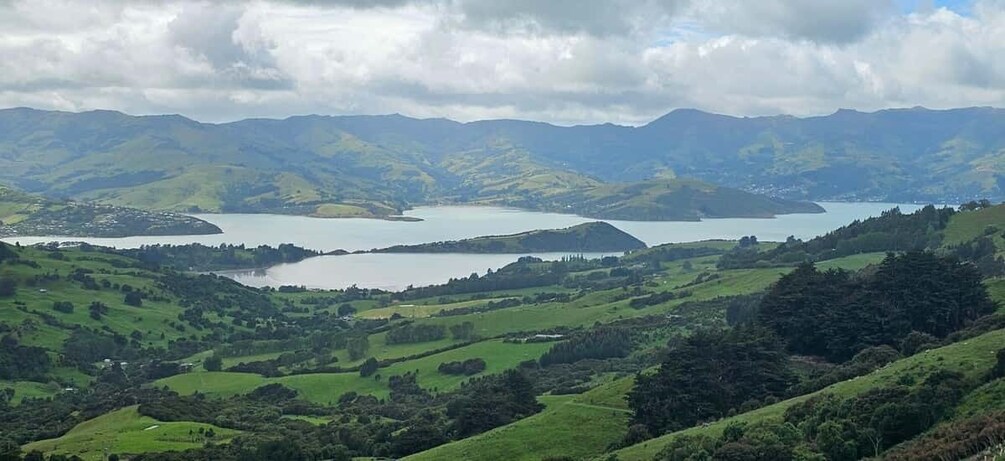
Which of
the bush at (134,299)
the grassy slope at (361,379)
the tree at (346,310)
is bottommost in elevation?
the grassy slope at (361,379)

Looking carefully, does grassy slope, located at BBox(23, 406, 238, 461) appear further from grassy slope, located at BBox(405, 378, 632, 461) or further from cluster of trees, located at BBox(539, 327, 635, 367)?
cluster of trees, located at BBox(539, 327, 635, 367)

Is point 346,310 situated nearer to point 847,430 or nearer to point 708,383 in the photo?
point 708,383

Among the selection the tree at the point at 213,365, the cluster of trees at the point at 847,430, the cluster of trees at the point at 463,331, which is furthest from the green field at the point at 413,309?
the cluster of trees at the point at 847,430

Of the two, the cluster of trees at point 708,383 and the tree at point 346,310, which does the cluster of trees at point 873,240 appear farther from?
the cluster of trees at point 708,383

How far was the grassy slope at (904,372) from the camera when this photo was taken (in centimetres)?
3872

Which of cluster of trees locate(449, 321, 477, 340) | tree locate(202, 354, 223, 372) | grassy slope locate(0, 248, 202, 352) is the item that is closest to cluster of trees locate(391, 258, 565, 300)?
grassy slope locate(0, 248, 202, 352)

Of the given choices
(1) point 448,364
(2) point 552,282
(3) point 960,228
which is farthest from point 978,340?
(2) point 552,282

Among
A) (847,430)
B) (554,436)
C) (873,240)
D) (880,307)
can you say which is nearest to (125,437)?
(554,436)

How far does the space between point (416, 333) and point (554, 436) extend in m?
76.5

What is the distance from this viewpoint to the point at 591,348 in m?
99.3

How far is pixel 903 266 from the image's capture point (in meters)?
66.7

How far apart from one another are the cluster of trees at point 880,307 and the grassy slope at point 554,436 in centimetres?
1588

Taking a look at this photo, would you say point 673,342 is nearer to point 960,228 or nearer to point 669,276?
point 960,228

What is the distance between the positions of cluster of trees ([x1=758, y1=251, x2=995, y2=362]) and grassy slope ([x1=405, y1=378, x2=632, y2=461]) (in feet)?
52.1
